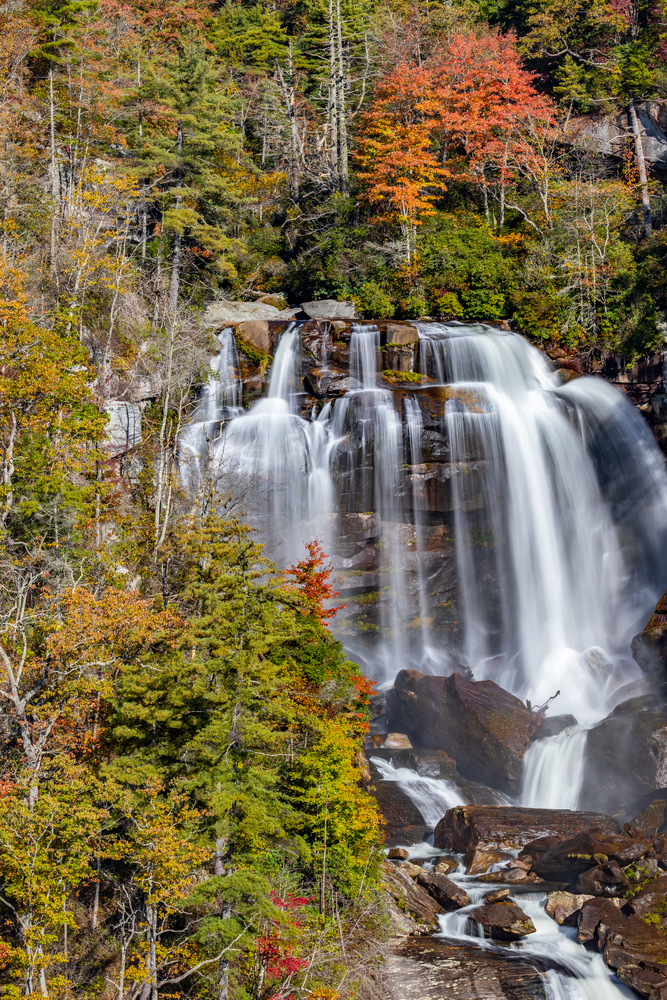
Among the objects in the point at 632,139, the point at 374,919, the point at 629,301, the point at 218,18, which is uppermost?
the point at 218,18

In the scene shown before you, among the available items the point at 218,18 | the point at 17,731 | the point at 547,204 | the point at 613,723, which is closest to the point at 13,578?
the point at 17,731

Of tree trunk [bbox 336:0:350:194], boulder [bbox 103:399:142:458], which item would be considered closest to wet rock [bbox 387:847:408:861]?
boulder [bbox 103:399:142:458]

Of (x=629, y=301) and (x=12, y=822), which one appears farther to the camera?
(x=629, y=301)

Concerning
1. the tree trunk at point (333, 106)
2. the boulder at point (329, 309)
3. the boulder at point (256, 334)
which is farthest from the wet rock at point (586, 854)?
the tree trunk at point (333, 106)

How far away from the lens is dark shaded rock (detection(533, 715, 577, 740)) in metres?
20.8

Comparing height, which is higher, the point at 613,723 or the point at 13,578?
the point at 13,578

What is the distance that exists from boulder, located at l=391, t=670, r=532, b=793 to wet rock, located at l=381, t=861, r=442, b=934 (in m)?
5.73

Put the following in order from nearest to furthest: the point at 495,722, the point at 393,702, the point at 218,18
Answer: the point at 495,722
the point at 393,702
the point at 218,18

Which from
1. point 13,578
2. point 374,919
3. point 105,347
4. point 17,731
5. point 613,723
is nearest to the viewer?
point 374,919

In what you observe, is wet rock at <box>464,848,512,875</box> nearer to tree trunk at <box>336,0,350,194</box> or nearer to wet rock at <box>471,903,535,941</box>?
wet rock at <box>471,903,535,941</box>

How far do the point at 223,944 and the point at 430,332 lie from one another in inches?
947

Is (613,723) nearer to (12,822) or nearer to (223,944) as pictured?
(223,944)

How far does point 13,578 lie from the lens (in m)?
16.7

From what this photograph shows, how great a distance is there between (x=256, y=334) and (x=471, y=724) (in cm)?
1788
